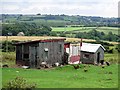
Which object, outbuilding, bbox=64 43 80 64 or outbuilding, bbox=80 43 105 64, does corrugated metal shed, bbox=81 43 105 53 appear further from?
outbuilding, bbox=64 43 80 64

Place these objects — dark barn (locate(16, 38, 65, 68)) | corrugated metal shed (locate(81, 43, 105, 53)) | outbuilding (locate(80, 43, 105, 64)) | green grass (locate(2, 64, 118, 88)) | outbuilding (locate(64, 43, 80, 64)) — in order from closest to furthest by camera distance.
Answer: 1. green grass (locate(2, 64, 118, 88))
2. dark barn (locate(16, 38, 65, 68))
3. outbuilding (locate(64, 43, 80, 64))
4. outbuilding (locate(80, 43, 105, 64))
5. corrugated metal shed (locate(81, 43, 105, 53))

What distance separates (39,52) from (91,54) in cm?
994

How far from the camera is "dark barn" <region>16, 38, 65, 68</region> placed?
43.9 metres

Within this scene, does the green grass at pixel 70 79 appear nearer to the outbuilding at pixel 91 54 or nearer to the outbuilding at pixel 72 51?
the outbuilding at pixel 72 51

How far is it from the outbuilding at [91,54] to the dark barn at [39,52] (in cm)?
531

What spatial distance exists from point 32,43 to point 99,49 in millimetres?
12400

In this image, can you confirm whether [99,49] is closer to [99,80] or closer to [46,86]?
[99,80]

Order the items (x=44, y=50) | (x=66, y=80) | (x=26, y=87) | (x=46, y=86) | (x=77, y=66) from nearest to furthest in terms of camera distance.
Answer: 1. (x=26, y=87)
2. (x=46, y=86)
3. (x=66, y=80)
4. (x=77, y=66)
5. (x=44, y=50)

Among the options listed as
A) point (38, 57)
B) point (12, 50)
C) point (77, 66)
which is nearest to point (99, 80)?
point (77, 66)

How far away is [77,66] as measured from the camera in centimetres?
4206

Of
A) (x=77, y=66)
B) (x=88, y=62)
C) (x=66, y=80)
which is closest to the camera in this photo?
(x=66, y=80)

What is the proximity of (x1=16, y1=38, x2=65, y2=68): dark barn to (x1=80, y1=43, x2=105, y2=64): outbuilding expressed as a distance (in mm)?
5310

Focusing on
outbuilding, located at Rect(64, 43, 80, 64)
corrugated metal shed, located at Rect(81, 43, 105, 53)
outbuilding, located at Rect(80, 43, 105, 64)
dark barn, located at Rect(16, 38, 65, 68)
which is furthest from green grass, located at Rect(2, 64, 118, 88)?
corrugated metal shed, located at Rect(81, 43, 105, 53)

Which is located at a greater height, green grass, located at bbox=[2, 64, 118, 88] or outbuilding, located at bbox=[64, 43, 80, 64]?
outbuilding, located at bbox=[64, 43, 80, 64]
